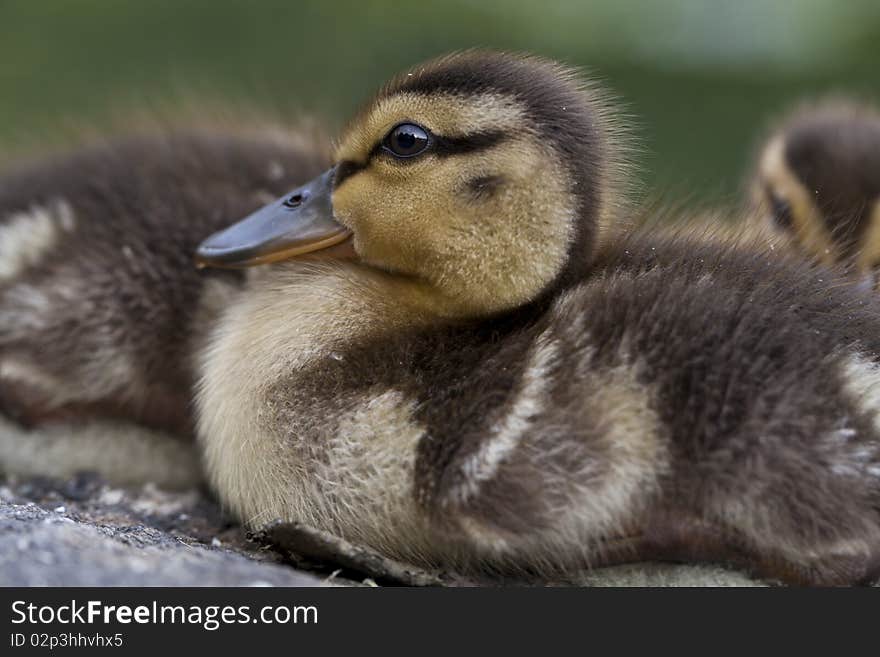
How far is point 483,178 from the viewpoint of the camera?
1596mm

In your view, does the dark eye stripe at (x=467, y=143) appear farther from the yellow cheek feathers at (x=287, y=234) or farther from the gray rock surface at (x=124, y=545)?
the gray rock surface at (x=124, y=545)

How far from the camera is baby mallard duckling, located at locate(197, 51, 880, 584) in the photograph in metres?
1.41

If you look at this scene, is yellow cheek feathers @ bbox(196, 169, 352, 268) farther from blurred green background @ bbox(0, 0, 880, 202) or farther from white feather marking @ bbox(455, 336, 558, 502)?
blurred green background @ bbox(0, 0, 880, 202)

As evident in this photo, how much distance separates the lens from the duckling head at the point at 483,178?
5.19 ft

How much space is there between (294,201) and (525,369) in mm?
482

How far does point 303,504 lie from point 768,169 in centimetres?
135

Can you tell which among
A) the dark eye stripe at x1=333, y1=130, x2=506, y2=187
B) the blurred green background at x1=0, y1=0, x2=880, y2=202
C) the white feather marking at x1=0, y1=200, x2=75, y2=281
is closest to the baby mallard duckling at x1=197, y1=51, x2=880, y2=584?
the dark eye stripe at x1=333, y1=130, x2=506, y2=187

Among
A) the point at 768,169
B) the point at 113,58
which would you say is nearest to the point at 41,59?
the point at 113,58

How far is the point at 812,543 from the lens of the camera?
4.64ft

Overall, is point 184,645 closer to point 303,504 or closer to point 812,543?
point 303,504

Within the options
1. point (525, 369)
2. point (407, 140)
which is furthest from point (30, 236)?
point (525, 369)

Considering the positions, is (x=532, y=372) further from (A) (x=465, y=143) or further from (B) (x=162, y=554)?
(B) (x=162, y=554)

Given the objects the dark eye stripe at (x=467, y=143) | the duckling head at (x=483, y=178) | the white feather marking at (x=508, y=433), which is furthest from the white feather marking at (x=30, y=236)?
the white feather marking at (x=508, y=433)

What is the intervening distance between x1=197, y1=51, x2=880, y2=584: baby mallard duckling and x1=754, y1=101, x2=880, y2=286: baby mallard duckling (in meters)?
0.59
